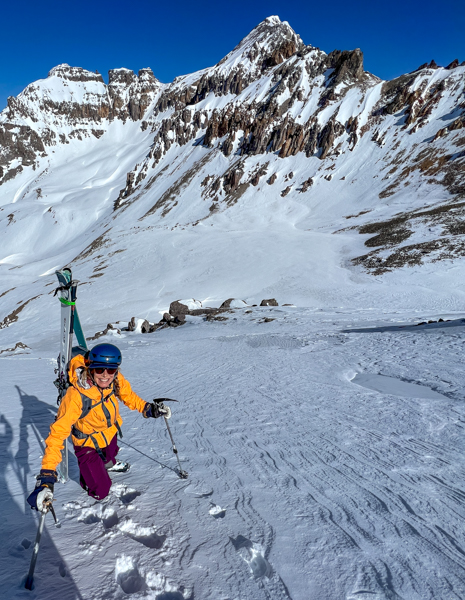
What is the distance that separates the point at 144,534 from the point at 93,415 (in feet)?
4.13

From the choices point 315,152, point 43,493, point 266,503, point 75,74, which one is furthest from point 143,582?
point 75,74

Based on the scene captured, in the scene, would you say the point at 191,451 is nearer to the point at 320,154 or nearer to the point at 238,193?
the point at 238,193

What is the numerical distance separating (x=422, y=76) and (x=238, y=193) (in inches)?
1855

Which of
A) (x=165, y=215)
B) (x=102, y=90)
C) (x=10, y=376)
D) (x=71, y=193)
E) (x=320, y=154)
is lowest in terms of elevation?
(x=10, y=376)

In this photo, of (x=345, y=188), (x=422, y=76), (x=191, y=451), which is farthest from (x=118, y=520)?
(x=422, y=76)

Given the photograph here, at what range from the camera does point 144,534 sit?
3254mm

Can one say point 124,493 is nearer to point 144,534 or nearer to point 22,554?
point 144,534

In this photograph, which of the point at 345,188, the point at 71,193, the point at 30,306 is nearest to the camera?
the point at 30,306

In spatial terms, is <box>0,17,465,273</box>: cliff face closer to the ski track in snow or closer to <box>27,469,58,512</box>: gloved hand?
the ski track in snow

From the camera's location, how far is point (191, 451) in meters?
5.00

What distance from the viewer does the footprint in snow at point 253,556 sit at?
9.46 feet

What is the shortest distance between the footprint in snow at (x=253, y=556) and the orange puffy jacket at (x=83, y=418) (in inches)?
68.2

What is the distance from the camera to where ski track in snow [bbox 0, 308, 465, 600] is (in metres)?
2.77

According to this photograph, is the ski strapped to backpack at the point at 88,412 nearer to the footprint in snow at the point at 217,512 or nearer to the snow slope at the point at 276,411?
the snow slope at the point at 276,411
